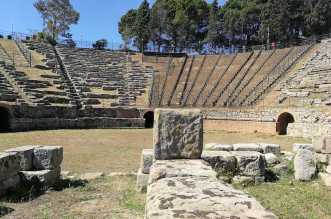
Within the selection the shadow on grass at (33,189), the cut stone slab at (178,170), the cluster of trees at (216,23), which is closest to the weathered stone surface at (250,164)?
the cut stone slab at (178,170)

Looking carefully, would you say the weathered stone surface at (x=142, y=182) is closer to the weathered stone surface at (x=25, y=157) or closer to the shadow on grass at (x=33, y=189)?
the shadow on grass at (x=33, y=189)

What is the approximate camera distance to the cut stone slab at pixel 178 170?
5168 millimetres

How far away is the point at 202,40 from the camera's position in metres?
64.2

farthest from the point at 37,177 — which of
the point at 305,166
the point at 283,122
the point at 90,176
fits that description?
the point at 283,122

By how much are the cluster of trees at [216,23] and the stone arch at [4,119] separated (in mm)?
30102

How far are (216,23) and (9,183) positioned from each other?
5442 centimetres

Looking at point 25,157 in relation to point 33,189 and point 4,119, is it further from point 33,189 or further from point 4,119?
point 4,119

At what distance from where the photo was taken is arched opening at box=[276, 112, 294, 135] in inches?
1077

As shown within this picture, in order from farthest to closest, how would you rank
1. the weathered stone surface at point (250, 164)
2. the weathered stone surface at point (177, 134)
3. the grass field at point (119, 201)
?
the weathered stone surface at point (250, 164)
the grass field at point (119, 201)
the weathered stone surface at point (177, 134)

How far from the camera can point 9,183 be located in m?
8.98

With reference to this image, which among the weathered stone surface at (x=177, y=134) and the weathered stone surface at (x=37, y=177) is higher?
the weathered stone surface at (x=177, y=134)

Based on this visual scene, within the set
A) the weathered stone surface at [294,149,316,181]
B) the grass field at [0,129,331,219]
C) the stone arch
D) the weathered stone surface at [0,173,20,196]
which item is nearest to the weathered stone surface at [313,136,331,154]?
the weathered stone surface at [294,149,316,181]

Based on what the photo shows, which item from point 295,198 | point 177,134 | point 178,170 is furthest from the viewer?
point 295,198

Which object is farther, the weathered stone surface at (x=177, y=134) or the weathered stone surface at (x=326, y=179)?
the weathered stone surface at (x=326, y=179)
